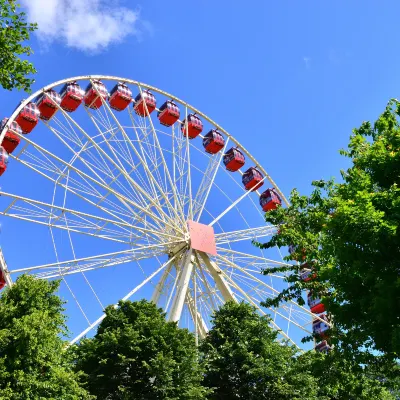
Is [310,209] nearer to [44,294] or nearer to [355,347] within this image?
[355,347]

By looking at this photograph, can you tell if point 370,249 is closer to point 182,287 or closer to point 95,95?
point 182,287

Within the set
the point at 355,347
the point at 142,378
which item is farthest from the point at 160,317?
the point at 355,347

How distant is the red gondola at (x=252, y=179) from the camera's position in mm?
33344

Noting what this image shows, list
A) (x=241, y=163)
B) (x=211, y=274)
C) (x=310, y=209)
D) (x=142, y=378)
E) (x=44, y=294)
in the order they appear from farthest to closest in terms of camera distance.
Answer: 1. (x=241, y=163)
2. (x=211, y=274)
3. (x=142, y=378)
4. (x=44, y=294)
5. (x=310, y=209)

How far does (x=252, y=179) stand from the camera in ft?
109

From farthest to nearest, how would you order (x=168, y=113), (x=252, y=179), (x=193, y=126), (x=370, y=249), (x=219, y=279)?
(x=252, y=179), (x=193, y=126), (x=168, y=113), (x=219, y=279), (x=370, y=249)

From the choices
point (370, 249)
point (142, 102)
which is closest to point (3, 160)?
point (142, 102)

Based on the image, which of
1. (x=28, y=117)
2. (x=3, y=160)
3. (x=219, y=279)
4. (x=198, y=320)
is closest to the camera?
(x=3, y=160)

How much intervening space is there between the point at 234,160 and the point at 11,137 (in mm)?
14365

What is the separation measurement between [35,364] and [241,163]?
21550 millimetres

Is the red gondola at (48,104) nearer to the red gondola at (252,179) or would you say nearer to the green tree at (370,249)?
the red gondola at (252,179)

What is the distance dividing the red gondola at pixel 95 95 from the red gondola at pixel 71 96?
1.09 meters

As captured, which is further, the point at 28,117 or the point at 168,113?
the point at 168,113

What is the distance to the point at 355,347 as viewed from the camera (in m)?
11.5
